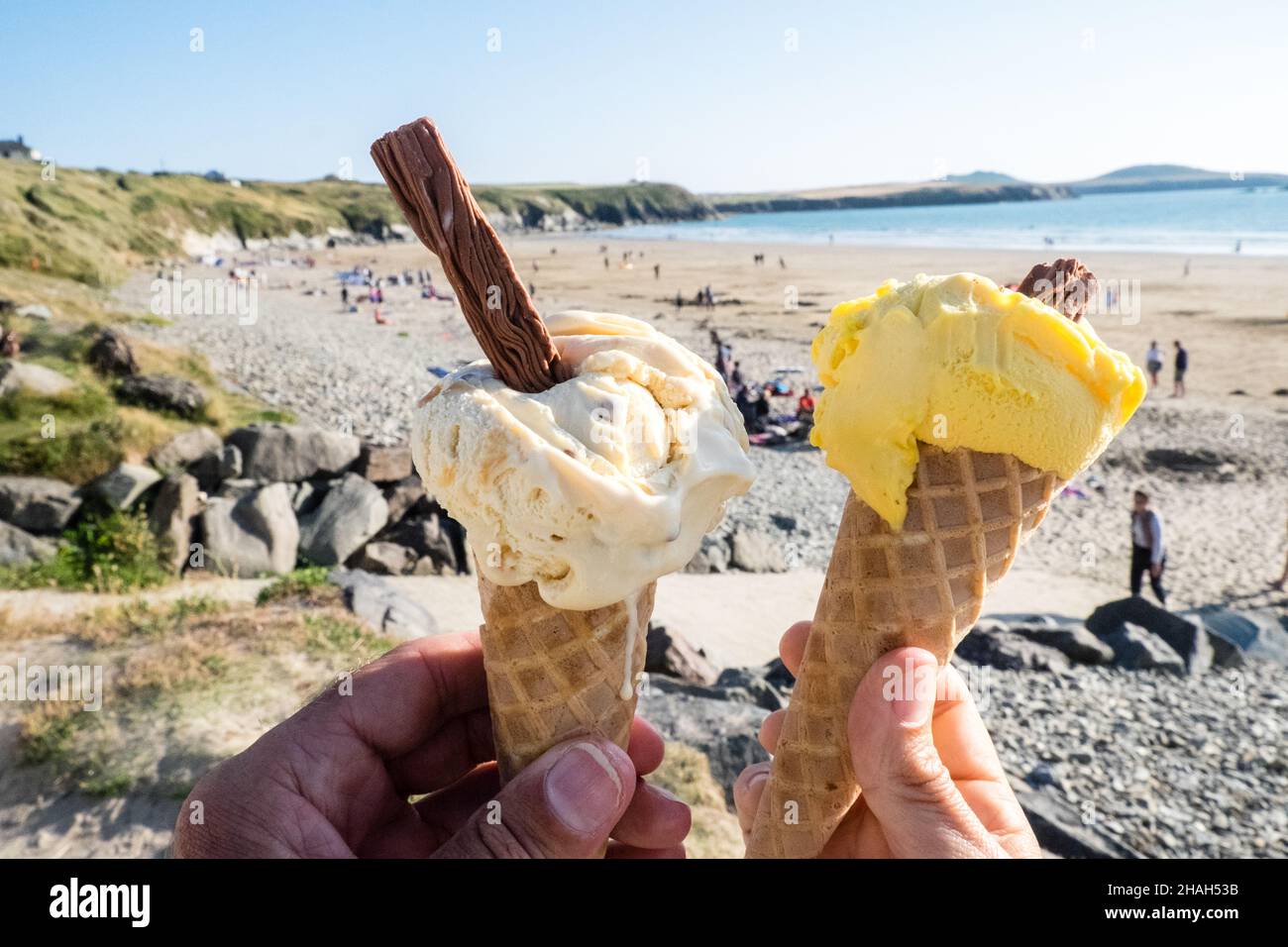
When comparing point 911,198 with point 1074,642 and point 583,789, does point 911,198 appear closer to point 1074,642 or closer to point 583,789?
point 1074,642

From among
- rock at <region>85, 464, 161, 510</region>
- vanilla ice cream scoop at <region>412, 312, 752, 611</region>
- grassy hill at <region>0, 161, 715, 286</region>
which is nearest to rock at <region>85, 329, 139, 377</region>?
rock at <region>85, 464, 161, 510</region>

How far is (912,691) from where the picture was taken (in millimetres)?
2859

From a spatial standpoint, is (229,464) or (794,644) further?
(229,464)

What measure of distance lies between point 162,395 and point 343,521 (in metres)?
4.83

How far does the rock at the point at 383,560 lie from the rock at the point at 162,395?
191 inches

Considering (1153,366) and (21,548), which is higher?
(1153,366)

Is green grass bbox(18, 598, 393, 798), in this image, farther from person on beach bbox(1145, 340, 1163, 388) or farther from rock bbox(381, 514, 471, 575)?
person on beach bbox(1145, 340, 1163, 388)

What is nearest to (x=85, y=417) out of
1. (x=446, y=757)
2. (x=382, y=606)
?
(x=382, y=606)

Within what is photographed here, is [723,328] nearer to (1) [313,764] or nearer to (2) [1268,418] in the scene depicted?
(2) [1268,418]

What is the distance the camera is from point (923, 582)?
2.97 m

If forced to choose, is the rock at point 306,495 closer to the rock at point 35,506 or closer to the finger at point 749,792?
the rock at point 35,506

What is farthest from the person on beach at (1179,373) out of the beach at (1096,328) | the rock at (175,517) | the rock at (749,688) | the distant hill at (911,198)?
the distant hill at (911,198)

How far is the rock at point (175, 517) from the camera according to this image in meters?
9.92
